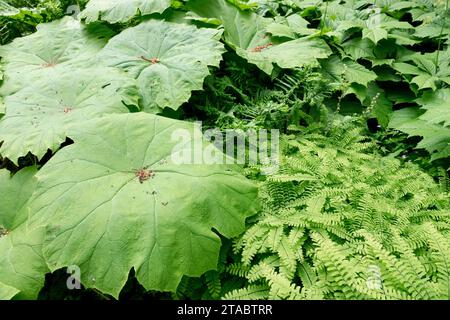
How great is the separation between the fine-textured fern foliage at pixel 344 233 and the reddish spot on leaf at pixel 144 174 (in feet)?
2.04

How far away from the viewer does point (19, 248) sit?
2.05 metres

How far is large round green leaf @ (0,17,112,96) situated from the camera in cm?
319

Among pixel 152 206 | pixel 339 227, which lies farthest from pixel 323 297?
pixel 152 206

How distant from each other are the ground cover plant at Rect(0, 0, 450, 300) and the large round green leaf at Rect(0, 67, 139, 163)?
0.04 feet

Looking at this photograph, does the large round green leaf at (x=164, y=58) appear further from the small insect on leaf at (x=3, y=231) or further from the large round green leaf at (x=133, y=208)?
the small insect on leaf at (x=3, y=231)

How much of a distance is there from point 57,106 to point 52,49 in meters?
1.08

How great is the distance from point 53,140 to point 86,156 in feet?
1.16

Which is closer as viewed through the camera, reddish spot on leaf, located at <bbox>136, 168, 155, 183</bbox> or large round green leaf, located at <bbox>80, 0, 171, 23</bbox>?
reddish spot on leaf, located at <bbox>136, 168, 155, 183</bbox>

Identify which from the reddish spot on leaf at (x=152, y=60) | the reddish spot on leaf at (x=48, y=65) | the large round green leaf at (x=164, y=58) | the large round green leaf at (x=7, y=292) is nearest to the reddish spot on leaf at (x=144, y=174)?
the large round green leaf at (x=164, y=58)

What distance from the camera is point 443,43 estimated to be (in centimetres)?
376

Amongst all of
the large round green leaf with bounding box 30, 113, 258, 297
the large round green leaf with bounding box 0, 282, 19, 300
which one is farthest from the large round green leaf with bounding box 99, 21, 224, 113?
the large round green leaf with bounding box 0, 282, 19, 300

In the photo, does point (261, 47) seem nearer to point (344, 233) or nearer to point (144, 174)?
point (144, 174)

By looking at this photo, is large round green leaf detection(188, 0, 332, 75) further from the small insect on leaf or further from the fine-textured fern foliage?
the small insect on leaf

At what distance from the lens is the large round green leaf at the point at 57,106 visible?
239cm
